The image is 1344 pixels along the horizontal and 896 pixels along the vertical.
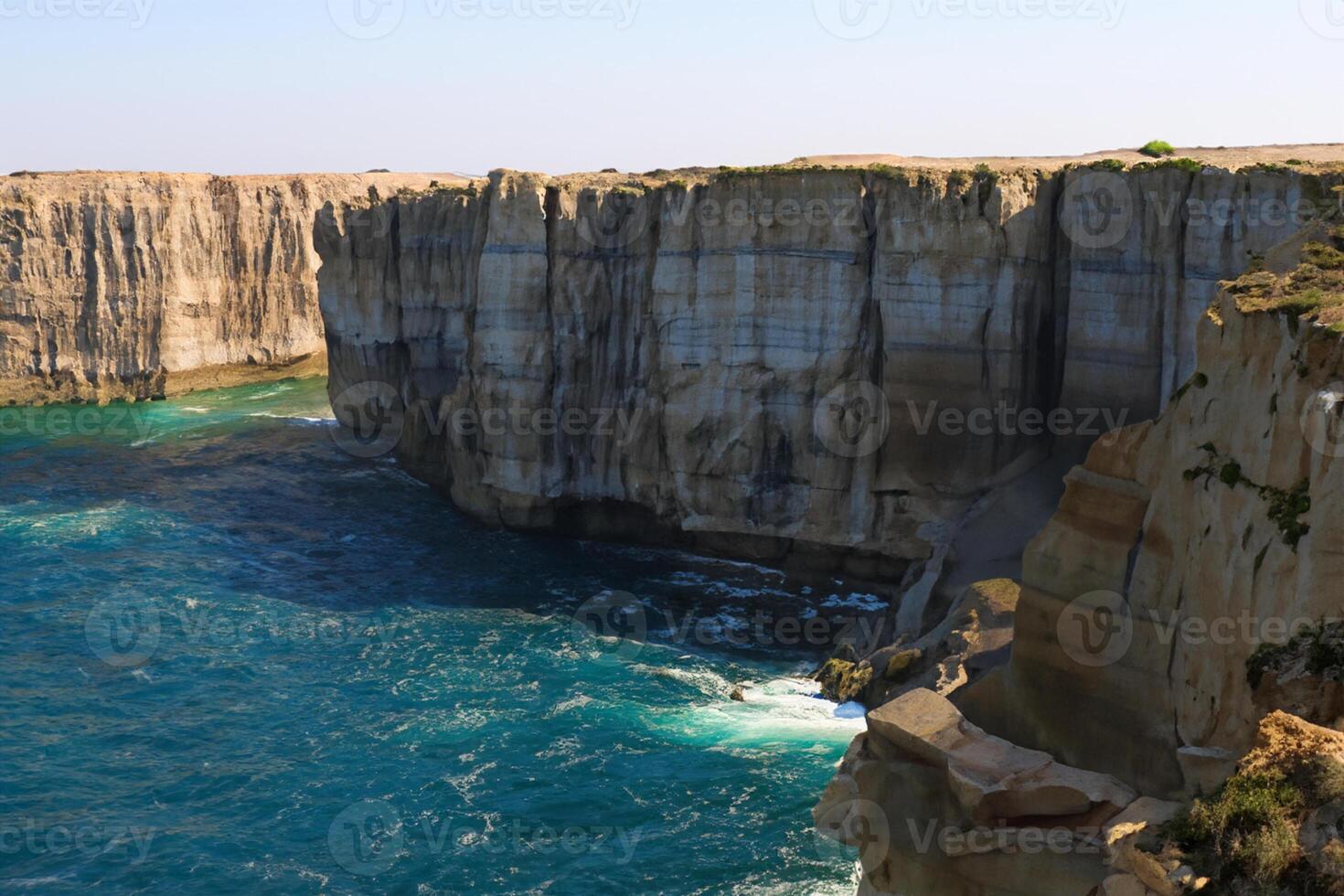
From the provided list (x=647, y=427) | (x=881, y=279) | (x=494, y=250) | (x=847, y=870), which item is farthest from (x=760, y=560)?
(x=847, y=870)

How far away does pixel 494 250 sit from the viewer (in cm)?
5925
